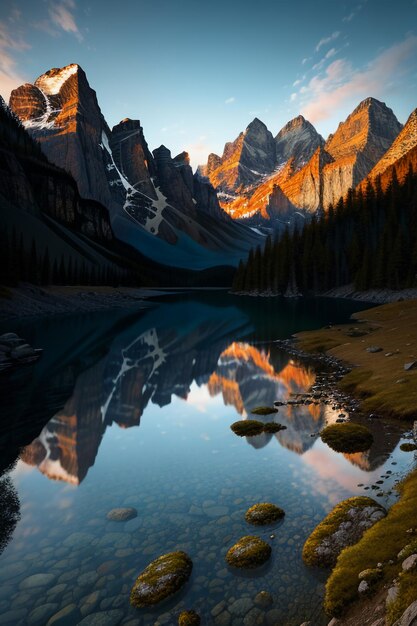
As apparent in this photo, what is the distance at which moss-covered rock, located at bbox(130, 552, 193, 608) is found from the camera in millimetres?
9570

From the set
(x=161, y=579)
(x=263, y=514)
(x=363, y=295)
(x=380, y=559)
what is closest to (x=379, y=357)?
(x=263, y=514)

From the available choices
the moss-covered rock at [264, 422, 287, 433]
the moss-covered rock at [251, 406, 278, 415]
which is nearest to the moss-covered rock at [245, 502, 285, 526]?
the moss-covered rock at [264, 422, 287, 433]

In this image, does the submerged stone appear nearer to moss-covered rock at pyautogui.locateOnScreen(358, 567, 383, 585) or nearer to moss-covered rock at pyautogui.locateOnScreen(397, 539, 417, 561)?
moss-covered rock at pyautogui.locateOnScreen(358, 567, 383, 585)

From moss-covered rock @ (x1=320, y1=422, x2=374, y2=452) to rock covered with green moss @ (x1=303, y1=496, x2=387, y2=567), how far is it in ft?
17.0

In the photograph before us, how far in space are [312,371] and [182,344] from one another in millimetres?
24068

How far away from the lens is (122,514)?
541 inches

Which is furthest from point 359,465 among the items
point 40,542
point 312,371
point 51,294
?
point 51,294

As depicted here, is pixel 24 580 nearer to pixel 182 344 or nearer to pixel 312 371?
pixel 312 371

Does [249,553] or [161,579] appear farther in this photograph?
[249,553]

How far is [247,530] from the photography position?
40.4ft

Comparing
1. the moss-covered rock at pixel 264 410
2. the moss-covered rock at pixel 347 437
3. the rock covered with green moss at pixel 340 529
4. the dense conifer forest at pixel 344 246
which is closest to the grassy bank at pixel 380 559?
the rock covered with green moss at pixel 340 529

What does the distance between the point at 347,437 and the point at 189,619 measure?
12240 mm

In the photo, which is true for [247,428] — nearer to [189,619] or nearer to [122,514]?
[122,514]

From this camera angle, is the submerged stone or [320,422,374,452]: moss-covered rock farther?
[320,422,374,452]: moss-covered rock
